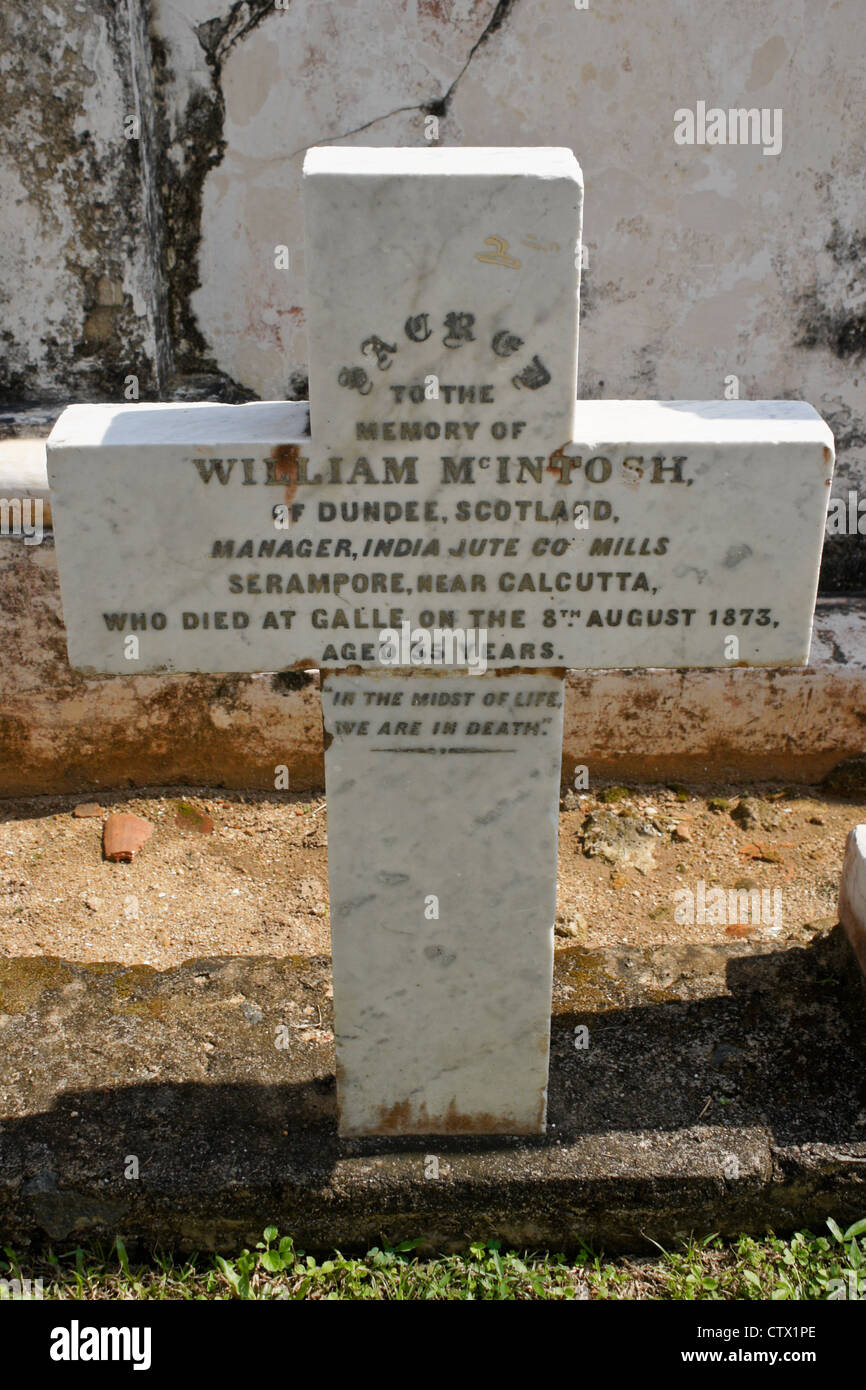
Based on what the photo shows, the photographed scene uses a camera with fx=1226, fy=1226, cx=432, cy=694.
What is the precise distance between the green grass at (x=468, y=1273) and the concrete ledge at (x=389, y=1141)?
38mm

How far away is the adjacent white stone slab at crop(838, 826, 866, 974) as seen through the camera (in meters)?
2.76

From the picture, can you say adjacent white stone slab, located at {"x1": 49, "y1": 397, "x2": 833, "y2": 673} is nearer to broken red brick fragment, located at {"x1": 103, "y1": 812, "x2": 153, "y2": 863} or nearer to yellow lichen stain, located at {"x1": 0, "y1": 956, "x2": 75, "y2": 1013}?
yellow lichen stain, located at {"x1": 0, "y1": 956, "x2": 75, "y2": 1013}

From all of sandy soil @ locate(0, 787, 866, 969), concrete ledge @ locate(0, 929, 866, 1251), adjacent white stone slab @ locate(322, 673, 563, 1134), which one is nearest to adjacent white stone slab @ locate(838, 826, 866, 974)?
concrete ledge @ locate(0, 929, 866, 1251)

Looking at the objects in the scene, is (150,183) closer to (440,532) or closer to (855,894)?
(440,532)

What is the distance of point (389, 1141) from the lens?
93.0 inches

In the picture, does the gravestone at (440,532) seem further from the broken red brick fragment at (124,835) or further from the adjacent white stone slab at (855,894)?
the broken red brick fragment at (124,835)

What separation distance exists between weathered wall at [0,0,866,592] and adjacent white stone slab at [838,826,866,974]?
1.68 m

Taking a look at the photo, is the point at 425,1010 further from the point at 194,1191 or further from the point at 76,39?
the point at 76,39

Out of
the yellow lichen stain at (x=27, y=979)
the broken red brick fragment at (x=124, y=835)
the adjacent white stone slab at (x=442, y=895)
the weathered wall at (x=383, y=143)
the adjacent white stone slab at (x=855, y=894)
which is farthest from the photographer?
the broken red brick fragment at (x=124, y=835)

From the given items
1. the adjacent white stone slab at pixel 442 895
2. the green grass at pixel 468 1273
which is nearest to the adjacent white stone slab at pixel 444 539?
the adjacent white stone slab at pixel 442 895

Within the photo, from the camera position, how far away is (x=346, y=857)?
2.18 meters

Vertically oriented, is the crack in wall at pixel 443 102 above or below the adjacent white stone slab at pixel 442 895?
above

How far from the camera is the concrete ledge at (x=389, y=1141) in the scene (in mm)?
2273

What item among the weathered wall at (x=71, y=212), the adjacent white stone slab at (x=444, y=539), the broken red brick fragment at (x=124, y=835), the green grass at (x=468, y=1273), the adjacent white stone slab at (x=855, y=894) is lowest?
the green grass at (x=468, y=1273)
